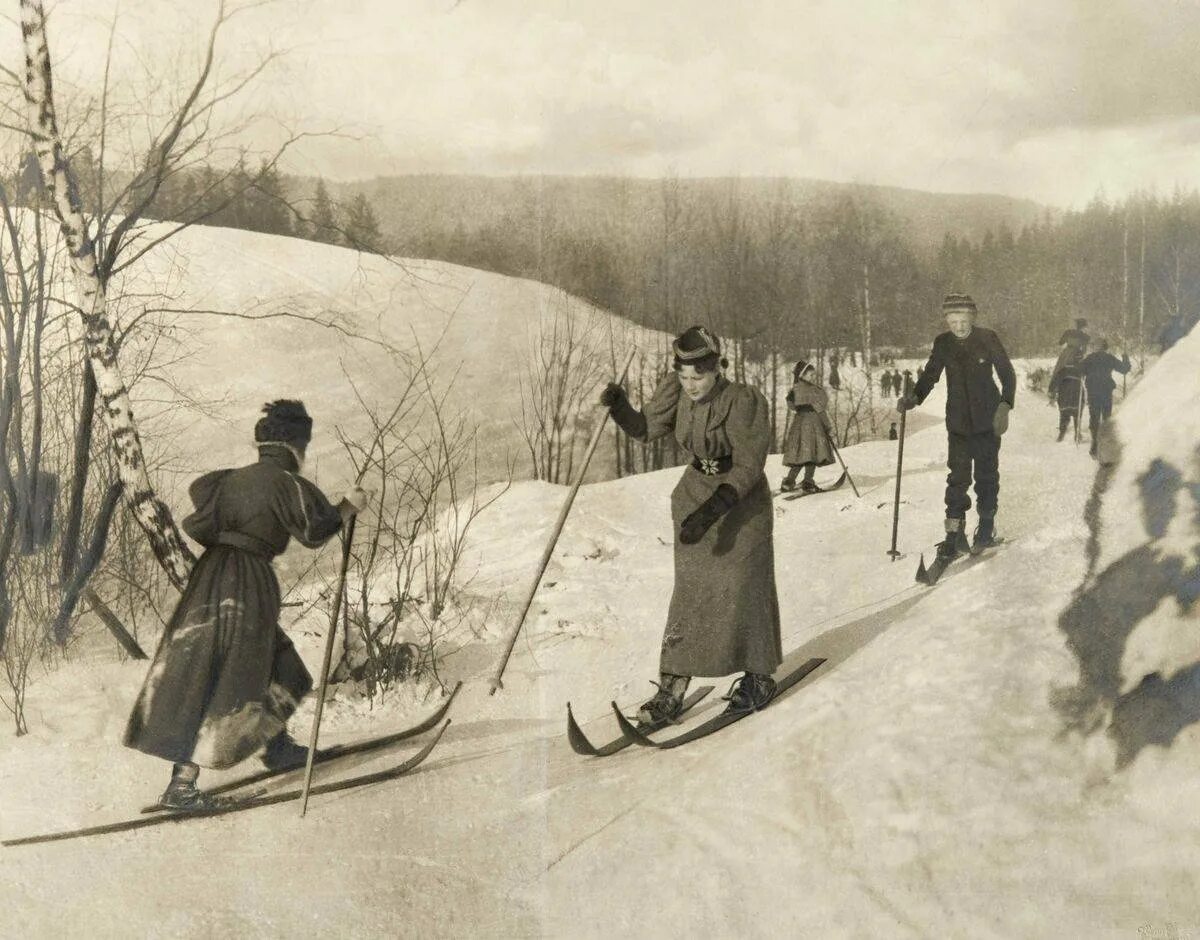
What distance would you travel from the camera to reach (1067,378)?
13.8 feet

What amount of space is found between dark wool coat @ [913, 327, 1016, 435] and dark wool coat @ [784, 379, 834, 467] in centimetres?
45

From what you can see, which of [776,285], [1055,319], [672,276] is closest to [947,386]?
[1055,319]

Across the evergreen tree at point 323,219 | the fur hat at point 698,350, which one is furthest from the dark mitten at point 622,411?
the evergreen tree at point 323,219

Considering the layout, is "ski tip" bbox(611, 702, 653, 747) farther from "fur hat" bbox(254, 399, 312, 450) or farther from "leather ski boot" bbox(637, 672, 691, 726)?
"fur hat" bbox(254, 399, 312, 450)

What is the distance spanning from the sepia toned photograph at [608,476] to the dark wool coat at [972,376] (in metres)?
0.02

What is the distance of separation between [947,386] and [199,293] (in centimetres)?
294

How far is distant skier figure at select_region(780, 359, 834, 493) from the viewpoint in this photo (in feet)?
14.8

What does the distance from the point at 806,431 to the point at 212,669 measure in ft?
8.26

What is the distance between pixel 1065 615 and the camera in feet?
12.0

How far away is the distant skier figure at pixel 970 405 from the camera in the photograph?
430 cm

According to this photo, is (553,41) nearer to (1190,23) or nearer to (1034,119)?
(1034,119)

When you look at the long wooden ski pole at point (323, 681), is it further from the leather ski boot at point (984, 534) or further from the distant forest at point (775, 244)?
the leather ski boot at point (984, 534)

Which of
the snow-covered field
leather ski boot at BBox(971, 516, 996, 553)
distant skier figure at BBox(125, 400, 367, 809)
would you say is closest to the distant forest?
the snow-covered field

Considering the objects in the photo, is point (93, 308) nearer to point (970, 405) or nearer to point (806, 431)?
point (806, 431)
